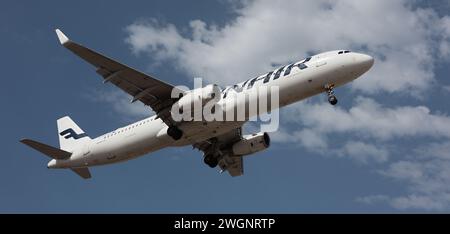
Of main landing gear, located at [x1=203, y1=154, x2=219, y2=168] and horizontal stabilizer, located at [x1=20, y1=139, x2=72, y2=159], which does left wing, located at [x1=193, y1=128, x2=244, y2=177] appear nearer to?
main landing gear, located at [x1=203, y1=154, x2=219, y2=168]

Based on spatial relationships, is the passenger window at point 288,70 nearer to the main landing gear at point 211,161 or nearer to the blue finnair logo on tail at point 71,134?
the main landing gear at point 211,161

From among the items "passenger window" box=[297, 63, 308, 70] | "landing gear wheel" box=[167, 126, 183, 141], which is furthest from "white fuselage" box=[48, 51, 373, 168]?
"landing gear wheel" box=[167, 126, 183, 141]

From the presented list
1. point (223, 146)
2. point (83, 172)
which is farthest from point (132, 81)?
point (223, 146)

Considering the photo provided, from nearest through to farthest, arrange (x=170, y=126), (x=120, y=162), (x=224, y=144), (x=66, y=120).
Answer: (x=170, y=126), (x=120, y=162), (x=224, y=144), (x=66, y=120)

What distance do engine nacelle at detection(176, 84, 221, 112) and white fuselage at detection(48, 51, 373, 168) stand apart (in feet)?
3.66

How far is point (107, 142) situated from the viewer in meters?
51.0

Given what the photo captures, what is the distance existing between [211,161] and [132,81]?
13.0 m

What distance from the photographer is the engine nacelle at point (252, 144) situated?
5512 centimetres

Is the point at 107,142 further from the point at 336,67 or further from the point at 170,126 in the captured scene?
the point at 336,67

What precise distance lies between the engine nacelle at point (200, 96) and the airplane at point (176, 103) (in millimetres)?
69

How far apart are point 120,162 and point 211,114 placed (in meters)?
9.68

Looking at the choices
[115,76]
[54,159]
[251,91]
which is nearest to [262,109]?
[251,91]

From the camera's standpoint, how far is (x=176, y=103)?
4744 centimetres

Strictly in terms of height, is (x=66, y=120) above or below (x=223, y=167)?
above
